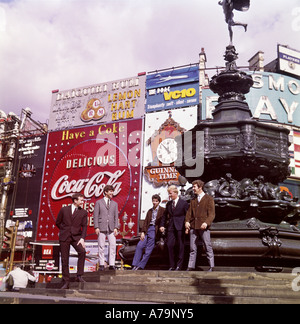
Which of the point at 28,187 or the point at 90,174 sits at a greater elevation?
the point at 90,174

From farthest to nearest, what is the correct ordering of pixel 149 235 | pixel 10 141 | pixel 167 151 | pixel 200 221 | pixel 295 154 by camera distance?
pixel 10 141 → pixel 167 151 → pixel 295 154 → pixel 149 235 → pixel 200 221

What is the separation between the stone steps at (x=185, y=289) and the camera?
4762 millimetres

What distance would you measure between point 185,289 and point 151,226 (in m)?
2.50

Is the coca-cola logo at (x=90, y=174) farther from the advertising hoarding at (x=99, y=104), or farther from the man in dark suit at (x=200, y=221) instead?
the man in dark suit at (x=200, y=221)

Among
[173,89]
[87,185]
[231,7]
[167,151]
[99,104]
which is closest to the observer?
[231,7]

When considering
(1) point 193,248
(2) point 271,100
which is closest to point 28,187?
(2) point 271,100

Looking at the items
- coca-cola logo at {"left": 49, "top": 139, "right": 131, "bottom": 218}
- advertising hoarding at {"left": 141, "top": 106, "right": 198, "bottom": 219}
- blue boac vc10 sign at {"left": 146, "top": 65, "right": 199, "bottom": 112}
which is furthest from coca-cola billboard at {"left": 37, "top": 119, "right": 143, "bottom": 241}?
blue boac vc10 sign at {"left": 146, "top": 65, "right": 199, "bottom": 112}

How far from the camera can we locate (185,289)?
18.0 ft

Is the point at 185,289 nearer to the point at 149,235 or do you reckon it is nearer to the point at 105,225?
the point at 149,235

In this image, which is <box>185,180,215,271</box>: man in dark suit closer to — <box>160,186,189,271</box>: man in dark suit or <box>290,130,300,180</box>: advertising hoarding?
<box>160,186,189,271</box>: man in dark suit

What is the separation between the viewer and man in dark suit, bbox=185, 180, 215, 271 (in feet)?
21.9

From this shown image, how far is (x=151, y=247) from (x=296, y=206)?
10.2 feet
